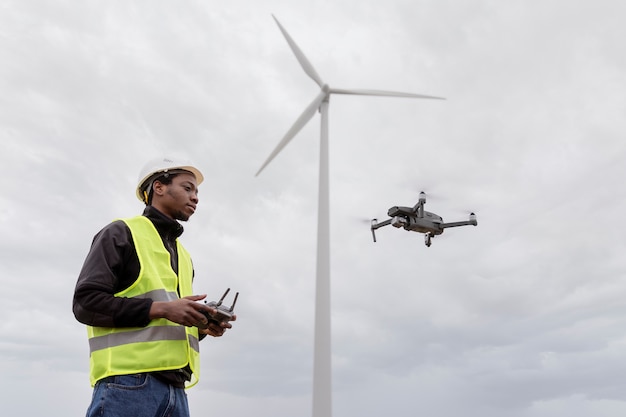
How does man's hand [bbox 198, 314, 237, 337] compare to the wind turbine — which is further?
the wind turbine

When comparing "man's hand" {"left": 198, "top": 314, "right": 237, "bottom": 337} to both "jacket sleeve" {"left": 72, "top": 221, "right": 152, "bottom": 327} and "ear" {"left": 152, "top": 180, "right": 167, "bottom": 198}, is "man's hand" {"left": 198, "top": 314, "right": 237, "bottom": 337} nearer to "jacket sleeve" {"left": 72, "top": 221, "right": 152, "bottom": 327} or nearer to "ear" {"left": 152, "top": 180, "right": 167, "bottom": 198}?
"jacket sleeve" {"left": 72, "top": 221, "right": 152, "bottom": 327}

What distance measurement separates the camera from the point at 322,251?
48.5 feet

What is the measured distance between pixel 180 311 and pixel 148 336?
397 millimetres

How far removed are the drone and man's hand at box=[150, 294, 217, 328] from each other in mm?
32144

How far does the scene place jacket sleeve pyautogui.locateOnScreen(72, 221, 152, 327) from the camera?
5.15 m

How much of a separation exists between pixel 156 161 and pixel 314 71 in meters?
14.0

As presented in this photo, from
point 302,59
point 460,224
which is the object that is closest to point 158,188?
point 302,59

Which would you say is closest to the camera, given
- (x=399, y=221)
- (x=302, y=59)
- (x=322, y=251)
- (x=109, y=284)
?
(x=109, y=284)

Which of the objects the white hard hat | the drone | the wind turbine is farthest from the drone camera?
the white hard hat

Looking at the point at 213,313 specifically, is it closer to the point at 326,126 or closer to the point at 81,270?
the point at 81,270

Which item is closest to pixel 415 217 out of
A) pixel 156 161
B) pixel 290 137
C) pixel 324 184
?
pixel 290 137

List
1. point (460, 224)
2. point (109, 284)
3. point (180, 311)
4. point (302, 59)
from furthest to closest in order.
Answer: point (460, 224) → point (302, 59) → point (109, 284) → point (180, 311)

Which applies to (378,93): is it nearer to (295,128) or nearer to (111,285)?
(295,128)

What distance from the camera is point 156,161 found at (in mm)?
6395
